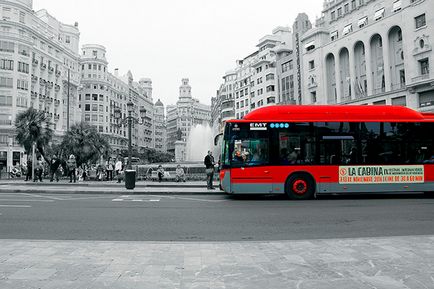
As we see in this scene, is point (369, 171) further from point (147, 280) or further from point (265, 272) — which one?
point (147, 280)

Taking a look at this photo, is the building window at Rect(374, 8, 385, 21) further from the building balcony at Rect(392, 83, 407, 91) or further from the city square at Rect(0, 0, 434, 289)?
the building balcony at Rect(392, 83, 407, 91)

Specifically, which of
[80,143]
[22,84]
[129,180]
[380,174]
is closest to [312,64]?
[80,143]

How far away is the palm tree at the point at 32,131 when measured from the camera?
99.0 ft

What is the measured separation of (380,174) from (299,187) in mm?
3405


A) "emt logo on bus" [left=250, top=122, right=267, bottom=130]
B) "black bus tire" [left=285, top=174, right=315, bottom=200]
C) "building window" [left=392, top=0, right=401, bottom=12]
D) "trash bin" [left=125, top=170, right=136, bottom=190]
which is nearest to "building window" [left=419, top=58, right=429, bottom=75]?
"building window" [left=392, top=0, right=401, bottom=12]

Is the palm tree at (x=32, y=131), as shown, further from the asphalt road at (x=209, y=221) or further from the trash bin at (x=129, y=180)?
the asphalt road at (x=209, y=221)

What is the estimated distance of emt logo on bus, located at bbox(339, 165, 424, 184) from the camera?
14.2 m

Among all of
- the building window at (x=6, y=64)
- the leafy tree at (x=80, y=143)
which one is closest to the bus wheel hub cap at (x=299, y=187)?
the leafy tree at (x=80, y=143)

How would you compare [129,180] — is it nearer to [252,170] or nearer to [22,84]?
[252,170]

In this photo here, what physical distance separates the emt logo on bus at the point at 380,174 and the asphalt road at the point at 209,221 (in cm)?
212

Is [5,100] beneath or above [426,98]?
above

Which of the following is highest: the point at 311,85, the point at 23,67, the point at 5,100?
the point at 23,67

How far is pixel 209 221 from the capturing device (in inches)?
362

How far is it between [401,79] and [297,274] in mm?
46478
